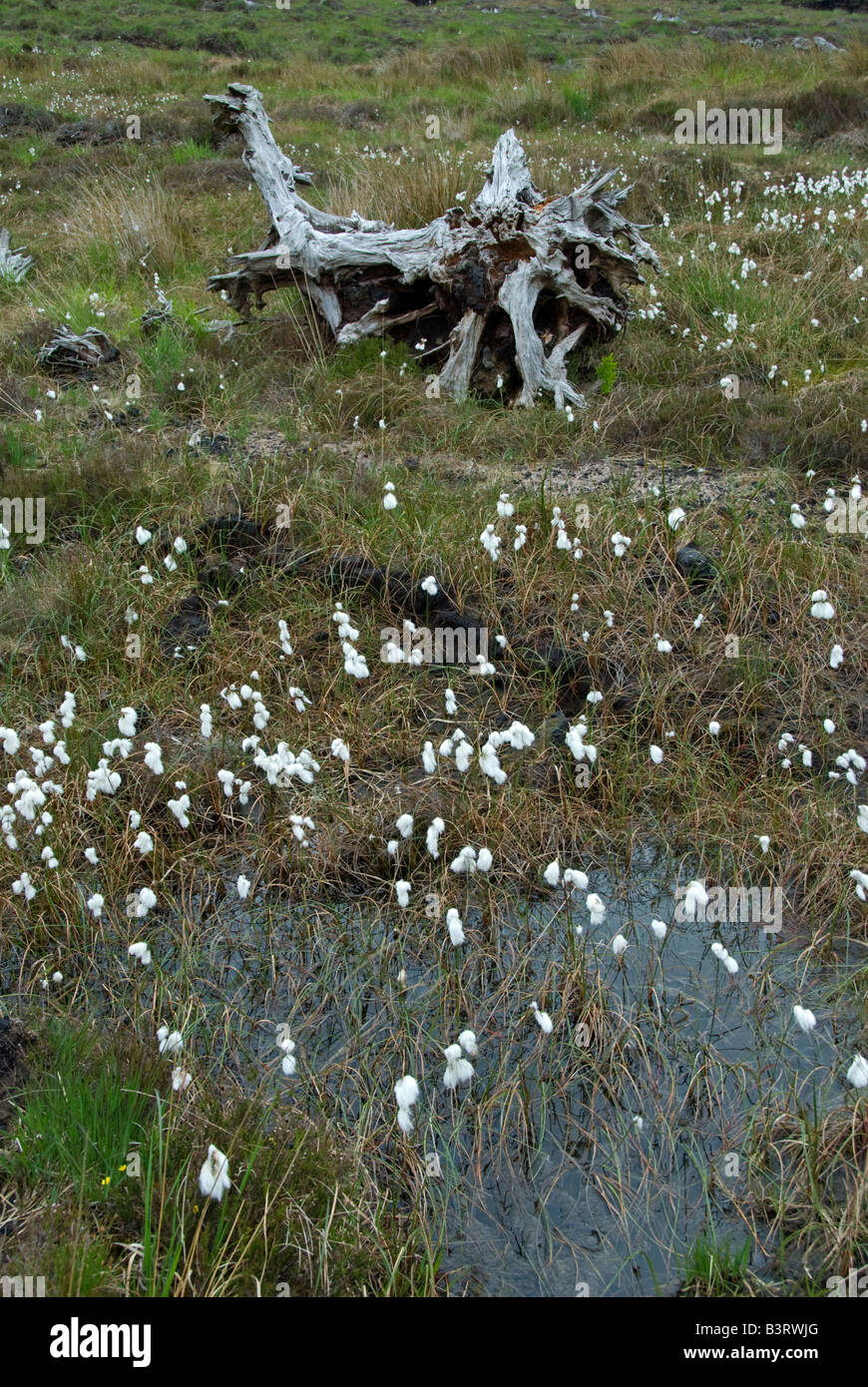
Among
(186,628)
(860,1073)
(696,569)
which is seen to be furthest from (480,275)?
(860,1073)

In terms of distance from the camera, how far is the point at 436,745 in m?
4.33

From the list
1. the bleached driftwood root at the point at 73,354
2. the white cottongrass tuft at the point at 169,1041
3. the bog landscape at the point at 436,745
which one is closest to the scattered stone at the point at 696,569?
the bog landscape at the point at 436,745

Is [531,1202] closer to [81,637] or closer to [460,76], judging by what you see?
[81,637]

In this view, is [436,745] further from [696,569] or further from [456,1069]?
[456,1069]

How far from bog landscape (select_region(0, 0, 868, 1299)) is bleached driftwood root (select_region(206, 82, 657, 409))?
0.03m

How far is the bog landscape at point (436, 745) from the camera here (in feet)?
8.67

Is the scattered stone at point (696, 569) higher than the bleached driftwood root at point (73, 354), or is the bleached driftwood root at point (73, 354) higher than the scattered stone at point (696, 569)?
the bleached driftwood root at point (73, 354)

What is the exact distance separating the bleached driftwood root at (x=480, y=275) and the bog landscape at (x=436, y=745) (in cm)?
3

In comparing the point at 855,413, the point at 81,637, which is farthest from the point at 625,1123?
the point at 855,413

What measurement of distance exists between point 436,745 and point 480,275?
3.42 metres

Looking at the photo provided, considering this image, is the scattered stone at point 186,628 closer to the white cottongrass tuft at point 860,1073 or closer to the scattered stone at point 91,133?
the white cottongrass tuft at point 860,1073

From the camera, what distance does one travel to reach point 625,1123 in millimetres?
2938

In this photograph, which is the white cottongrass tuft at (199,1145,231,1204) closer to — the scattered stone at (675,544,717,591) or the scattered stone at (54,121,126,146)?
the scattered stone at (675,544,717,591)

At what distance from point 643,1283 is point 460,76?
18501mm
